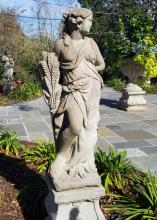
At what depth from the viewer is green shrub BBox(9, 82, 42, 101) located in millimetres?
13781

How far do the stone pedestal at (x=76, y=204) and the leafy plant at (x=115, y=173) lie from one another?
0.79m

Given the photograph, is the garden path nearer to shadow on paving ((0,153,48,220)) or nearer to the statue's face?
shadow on paving ((0,153,48,220))

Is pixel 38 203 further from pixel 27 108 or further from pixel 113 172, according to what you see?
pixel 27 108

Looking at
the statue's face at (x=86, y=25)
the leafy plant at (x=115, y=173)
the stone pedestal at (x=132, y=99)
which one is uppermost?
the statue's face at (x=86, y=25)

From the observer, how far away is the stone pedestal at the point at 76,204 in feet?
12.2

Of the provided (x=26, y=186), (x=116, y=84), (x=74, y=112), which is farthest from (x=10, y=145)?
(x=116, y=84)

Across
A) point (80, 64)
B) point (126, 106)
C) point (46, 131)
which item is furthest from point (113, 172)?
point (126, 106)

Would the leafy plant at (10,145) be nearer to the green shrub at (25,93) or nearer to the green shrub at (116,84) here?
the green shrub at (25,93)

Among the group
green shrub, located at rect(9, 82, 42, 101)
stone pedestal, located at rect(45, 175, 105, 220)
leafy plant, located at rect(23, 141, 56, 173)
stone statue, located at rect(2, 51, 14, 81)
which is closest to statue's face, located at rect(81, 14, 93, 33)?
stone pedestal, located at rect(45, 175, 105, 220)

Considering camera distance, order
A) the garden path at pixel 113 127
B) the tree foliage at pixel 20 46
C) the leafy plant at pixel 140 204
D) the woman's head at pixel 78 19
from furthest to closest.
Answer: the tree foliage at pixel 20 46 → the garden path at pixel 113 127 → the leafy plant at pixel 140 204 → the woman's head at pixel 78 19

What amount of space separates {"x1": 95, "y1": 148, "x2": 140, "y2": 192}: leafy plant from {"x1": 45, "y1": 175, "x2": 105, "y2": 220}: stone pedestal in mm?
794

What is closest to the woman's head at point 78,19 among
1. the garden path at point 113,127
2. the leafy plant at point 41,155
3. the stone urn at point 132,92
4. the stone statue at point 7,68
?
the leafy plant at point 41,155

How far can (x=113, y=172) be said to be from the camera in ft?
16.1

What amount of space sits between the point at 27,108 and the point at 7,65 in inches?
149
